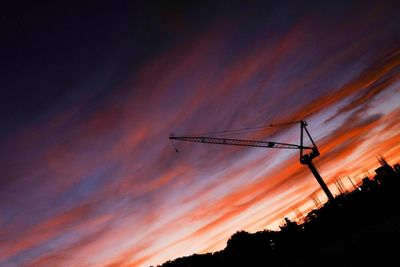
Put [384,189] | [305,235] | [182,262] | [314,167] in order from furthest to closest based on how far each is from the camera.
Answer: [182,262] → [314,167] → [305,235] → [384,189]

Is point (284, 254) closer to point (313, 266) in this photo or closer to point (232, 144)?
point (313, 266)

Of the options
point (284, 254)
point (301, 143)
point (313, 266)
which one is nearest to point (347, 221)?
point (284, 254)

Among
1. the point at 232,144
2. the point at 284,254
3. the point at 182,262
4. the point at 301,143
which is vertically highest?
the point at 232,144

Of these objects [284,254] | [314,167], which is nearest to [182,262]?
[314,167]

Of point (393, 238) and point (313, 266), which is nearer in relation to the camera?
point (393, 238)

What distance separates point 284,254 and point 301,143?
56.4 meters

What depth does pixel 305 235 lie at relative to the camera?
6259 centimetres

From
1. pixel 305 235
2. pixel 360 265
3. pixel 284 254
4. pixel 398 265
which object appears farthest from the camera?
pixel 284 254

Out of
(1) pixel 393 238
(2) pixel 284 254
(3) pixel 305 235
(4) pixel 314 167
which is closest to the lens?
(1) pixel 393 238

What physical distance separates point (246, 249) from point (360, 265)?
107536 millimetres

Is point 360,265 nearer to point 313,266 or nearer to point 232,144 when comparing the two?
point 313,266

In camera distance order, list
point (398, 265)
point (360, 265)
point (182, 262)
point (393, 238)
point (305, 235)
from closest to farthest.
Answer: point (398, 265) < point (360, 265) < point (393, 238) < point (305, 235) < point (182, 262)

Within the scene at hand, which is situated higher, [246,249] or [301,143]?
[301,143]

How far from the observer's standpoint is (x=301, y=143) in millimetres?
116062
